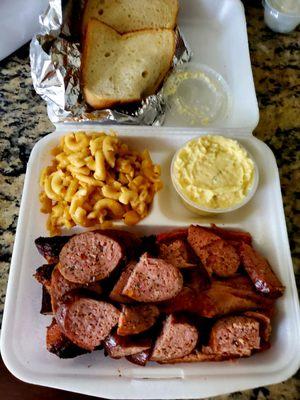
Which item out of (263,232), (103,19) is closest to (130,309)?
(263,232)

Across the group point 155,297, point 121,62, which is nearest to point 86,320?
point 155,297

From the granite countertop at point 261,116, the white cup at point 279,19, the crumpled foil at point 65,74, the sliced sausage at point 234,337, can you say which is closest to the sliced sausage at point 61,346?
the granite countertop at point 261,116

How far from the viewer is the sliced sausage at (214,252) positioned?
1326mm

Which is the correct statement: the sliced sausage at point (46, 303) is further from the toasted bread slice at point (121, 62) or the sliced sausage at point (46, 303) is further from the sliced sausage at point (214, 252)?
the toasted bread slice at point (121, 62)

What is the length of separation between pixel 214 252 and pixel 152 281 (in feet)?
0.76

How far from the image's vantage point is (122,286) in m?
1.25

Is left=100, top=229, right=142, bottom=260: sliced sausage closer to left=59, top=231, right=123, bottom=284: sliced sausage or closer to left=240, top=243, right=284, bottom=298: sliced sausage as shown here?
left=59, top=231, right=123, bottom=284: sliced sausage

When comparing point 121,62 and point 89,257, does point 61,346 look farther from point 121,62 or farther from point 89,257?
point 121,62

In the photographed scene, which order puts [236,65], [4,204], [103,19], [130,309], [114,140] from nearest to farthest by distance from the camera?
1. [130,309]
2. [114,140]
3. [4,204]
4. [103,19]
5. [236,65]

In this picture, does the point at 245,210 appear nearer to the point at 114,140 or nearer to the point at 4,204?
the point at 114,140

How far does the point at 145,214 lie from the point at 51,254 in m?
0.35

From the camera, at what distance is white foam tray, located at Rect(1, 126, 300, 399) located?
1.21m

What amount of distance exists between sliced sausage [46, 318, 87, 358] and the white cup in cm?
163

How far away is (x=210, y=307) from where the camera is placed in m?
1.23
